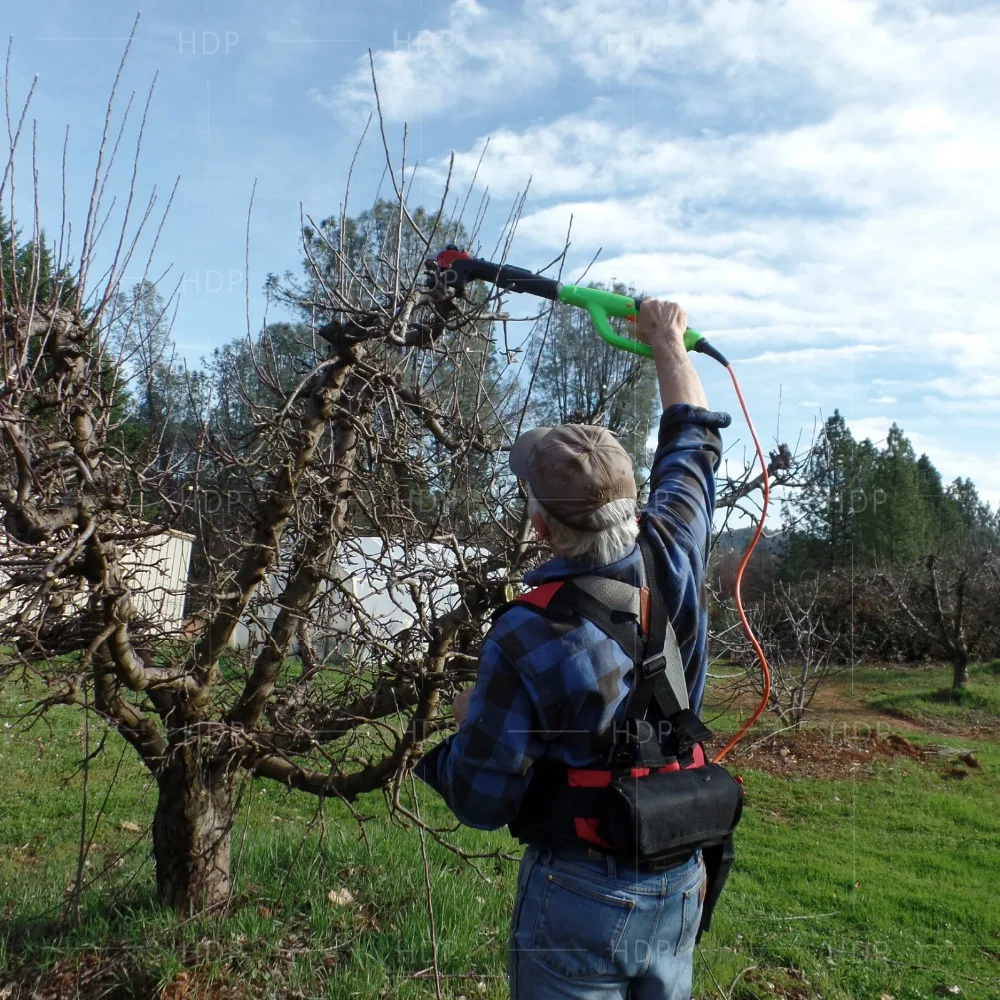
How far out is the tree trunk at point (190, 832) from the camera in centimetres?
378

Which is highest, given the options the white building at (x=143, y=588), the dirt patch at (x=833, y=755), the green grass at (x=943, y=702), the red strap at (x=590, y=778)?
the white building at (x=143, y=588)

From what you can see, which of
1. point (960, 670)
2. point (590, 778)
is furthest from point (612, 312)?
point (960, 670)

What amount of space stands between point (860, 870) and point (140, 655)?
18.2 ft

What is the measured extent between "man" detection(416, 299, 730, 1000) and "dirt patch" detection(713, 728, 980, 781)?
793cm

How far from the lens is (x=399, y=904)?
4430 millimetres

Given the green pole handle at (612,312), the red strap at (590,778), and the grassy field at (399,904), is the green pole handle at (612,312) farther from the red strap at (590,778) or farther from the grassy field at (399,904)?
the grassy field at (399,904)

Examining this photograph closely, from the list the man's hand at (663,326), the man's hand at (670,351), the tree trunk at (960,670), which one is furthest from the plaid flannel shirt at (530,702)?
the tree trunk at (960,670)

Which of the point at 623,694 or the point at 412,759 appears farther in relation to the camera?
the point at 412,759

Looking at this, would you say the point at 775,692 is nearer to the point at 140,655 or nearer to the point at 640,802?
the point at 140,655

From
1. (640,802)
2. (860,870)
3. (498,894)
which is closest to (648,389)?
(860,870)

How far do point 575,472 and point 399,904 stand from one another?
331 cm

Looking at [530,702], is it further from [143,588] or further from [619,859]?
[143,588]

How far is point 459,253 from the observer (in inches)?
135

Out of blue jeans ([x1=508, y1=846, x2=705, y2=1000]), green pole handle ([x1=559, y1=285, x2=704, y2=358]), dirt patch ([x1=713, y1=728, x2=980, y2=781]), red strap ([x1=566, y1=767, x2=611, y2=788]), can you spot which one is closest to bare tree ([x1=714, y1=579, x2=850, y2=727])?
dirt patch ([x1=713, y1=728, x2=980, y2=781])
